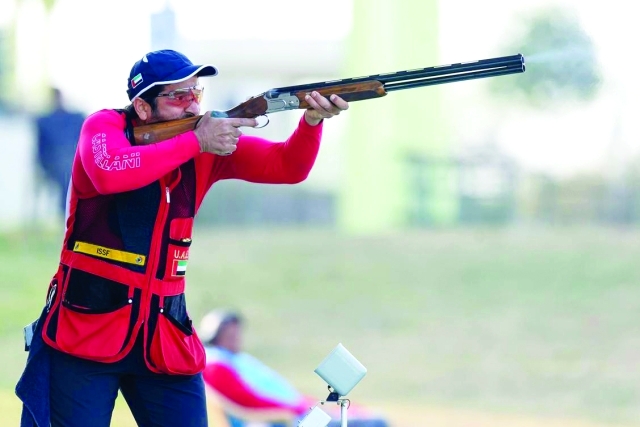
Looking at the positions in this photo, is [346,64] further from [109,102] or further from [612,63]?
[612,63]

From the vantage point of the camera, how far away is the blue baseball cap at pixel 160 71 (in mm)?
3418

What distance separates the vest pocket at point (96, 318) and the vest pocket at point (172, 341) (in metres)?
0.07

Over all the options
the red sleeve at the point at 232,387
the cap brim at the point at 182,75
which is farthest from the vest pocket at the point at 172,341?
the red sleeve at the point at 232,387

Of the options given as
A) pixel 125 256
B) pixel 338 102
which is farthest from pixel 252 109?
pixel 125 256

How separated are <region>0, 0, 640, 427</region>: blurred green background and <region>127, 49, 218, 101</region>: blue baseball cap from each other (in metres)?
7.06

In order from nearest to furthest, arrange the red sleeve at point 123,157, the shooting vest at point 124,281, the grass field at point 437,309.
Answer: the red sleeve at point 123,157, the shooting vest at point 124,281, the grass field at point 437,309

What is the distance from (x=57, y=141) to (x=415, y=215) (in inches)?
158

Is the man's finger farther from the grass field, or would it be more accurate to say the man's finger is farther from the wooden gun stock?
the grass field

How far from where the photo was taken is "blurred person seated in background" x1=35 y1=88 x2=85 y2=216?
12.0 meters

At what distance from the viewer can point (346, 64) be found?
12.2m

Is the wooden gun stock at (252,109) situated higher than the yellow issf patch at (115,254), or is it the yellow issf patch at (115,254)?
the wooden gun stock at (252,109)

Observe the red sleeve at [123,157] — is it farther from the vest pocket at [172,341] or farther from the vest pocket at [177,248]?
the vest pocket at [172,341]

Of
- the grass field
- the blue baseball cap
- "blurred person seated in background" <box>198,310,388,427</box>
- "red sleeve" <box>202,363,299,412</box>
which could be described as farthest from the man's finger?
the grass field

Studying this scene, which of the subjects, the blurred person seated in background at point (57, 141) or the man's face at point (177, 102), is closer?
the man's face at point (177, 102)
